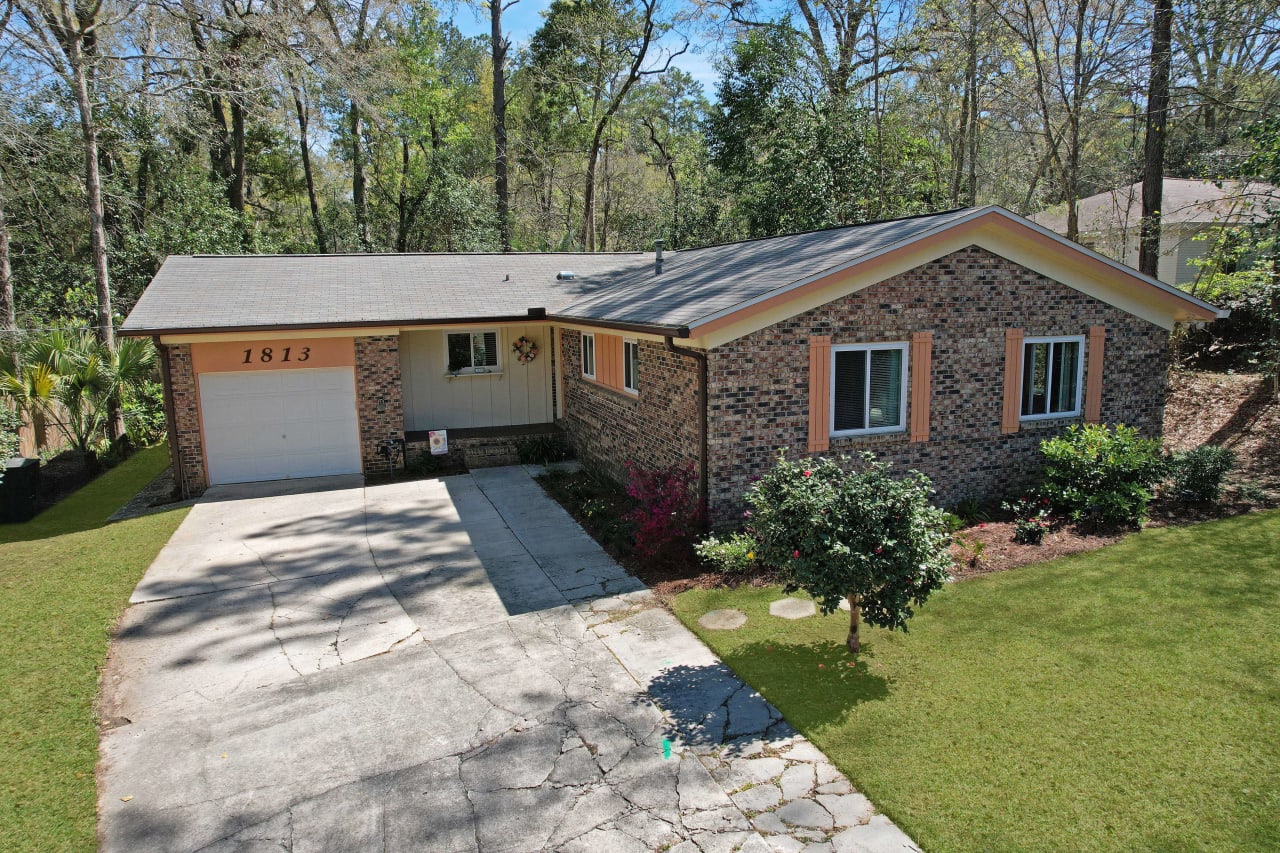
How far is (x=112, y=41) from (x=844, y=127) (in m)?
20.1

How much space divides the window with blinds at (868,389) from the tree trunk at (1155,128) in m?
9.87

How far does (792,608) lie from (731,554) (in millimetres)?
1083

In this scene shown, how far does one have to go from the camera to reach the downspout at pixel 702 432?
9531 mm

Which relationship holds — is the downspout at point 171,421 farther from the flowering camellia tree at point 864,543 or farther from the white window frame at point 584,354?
the flowering camellia tree at point 864,543

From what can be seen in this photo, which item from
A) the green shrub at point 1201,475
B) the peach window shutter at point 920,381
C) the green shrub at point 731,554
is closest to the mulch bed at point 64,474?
the green shrub at point 731,554

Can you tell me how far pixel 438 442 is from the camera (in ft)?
47.4

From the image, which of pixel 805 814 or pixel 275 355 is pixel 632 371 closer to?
pixel 275 355

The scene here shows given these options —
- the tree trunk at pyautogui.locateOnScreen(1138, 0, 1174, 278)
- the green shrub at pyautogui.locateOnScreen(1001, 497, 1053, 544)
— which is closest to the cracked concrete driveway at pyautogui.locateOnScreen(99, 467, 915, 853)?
the green shrub at pyautogui.locateOnScreen(1001, 497, 1053, 544)

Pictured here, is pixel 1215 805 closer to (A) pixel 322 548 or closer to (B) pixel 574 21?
(A) pixel 322 548

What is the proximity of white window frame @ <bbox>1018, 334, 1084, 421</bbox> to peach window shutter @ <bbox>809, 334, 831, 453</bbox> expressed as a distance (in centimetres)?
319

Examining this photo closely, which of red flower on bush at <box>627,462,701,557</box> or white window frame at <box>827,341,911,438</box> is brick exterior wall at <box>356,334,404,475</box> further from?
white window frame at <box>827,341,911,438</box>

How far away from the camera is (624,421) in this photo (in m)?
12.5

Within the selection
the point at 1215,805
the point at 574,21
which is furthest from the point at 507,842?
the point at 574,21

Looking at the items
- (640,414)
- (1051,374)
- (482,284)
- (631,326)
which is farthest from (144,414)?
(1051,374)
